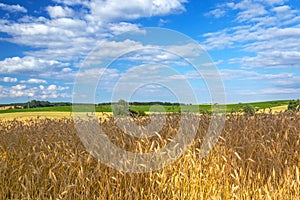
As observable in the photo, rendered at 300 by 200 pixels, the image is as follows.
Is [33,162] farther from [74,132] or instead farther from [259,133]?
[259,133]

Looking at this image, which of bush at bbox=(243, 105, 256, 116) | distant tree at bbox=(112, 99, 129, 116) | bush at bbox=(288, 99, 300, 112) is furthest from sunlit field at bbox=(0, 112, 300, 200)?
bush at bbox=(288, 99, 300, 112)

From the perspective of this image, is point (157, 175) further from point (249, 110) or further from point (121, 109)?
point (249, 110)

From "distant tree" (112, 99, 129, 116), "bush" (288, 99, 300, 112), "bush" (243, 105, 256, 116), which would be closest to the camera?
"distant tree" (112, 99, 129, 116)

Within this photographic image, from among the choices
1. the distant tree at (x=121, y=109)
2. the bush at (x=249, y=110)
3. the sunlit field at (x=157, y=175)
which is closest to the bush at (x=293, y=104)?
the bush at (x=249, y=110)

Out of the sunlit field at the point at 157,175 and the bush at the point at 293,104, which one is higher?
the bush at the point at 293,104

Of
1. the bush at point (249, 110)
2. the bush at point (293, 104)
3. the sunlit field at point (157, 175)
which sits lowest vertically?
the sunlit field at point (157, 175)

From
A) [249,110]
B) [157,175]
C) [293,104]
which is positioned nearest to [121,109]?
[249,110]

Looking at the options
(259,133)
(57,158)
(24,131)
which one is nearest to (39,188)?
(57,158)

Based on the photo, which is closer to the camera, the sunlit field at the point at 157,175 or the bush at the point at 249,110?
the sunlit field at the point at 157,175

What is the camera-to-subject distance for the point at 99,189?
459 cm

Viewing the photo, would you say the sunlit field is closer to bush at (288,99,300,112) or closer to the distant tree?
the distant tree

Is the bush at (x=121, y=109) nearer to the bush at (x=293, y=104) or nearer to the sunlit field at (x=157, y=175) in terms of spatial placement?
the sunlit field at (x=157, y=175)

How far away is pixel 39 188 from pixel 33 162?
2.30 ft

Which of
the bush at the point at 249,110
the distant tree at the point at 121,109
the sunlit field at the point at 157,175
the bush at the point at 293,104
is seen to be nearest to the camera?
the sunlit field at the point at 157,175
